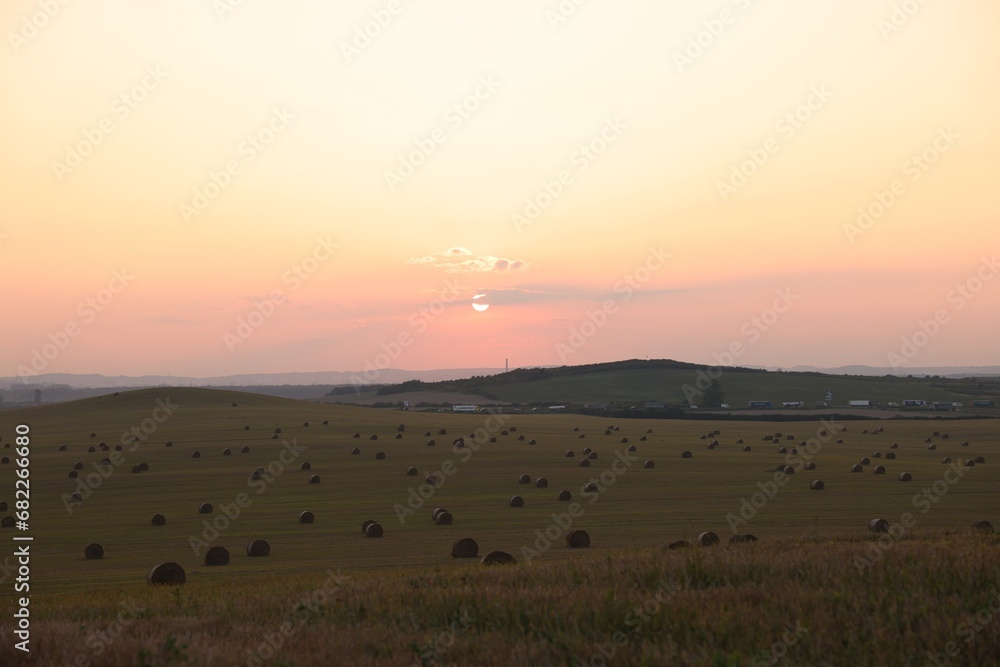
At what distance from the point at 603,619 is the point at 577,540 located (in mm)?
15039

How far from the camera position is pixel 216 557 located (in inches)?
990

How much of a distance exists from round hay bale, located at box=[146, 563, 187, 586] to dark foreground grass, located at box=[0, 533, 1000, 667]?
5110 mm

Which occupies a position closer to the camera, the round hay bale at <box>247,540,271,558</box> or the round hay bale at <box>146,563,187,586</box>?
the round hay bale at <box>146,563,187,586</box>

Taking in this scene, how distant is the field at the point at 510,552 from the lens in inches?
413

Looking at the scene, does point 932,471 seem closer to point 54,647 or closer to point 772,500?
point 772,500

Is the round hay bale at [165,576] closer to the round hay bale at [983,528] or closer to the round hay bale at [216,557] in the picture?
the round hay bale at [216,557]

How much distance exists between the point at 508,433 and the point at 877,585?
63812 mm

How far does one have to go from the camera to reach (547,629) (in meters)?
10.9

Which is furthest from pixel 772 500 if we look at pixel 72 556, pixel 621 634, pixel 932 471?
pixel 621 634

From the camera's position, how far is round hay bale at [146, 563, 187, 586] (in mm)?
20375

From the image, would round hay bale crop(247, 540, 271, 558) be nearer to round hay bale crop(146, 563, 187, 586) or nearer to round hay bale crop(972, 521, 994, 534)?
round hay bale crop(146, 563, 187, 586)

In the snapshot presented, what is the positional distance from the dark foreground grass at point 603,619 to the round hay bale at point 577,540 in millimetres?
10720

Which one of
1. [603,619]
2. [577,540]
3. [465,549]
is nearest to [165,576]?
[465,549]

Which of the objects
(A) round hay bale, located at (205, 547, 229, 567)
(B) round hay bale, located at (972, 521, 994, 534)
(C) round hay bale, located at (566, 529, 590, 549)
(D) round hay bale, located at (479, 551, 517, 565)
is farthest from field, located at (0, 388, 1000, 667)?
(D) round hay bale, located at (479, 551, 517, 565)
